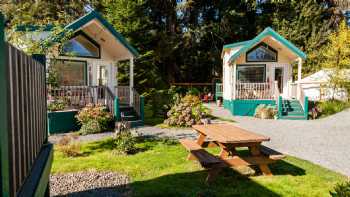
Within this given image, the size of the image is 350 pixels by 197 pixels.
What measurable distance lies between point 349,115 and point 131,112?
1167 centimetres

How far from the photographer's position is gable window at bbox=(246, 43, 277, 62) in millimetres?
18688

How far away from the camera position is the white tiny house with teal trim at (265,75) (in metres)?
16.7

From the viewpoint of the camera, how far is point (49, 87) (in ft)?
35.9

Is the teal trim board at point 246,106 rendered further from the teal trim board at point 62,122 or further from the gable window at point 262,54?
the teal trim board at point 62,122

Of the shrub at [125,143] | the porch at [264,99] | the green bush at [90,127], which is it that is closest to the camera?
the shrub at [125,143]

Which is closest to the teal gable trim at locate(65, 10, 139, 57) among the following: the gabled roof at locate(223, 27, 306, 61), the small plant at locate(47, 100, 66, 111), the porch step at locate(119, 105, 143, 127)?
the porch step at locate(119, 105, 143, 127)

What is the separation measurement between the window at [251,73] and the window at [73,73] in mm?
10140

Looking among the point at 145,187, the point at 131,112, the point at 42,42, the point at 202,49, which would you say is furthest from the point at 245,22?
the point at 145,187

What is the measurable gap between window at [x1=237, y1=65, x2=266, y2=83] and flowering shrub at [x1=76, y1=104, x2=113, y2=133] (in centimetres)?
1064

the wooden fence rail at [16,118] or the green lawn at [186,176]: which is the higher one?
the wooden fence rail at [16,118]

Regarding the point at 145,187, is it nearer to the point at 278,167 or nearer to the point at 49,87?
the point at 278,167

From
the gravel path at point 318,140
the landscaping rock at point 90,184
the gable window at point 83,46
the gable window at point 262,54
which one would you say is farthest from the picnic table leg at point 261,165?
the gable window at point 262,54

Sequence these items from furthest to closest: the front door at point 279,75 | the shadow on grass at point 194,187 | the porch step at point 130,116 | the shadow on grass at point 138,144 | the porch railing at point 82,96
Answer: the front door at point 279,75 < the porch step at point 130,116 < the porch railing at point 82,96 < the shadow on grass at point 138,144 < the shadow on grass at point 194,187

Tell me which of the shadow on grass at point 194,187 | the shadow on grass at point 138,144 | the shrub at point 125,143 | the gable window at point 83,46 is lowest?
the shadow on grass at point 194,187
